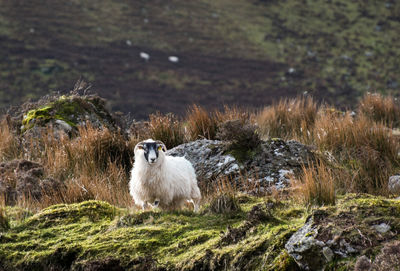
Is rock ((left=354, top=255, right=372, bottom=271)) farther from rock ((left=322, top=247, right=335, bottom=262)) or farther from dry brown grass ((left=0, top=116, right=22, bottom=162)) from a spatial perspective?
dry brown grass ((left=0, top=116, right=22, bottom=162))

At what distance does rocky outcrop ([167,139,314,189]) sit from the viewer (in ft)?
22.6

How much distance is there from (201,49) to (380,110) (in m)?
27.9

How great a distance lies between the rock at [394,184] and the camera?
624cm

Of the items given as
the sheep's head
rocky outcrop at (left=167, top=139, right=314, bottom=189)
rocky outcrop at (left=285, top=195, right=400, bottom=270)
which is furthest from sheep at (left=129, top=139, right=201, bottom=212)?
rocky outcrop at (left=285, top=195, right=400, bottom=270)

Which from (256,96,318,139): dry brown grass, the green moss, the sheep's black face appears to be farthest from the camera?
(256,96,318,139): dry brown grass

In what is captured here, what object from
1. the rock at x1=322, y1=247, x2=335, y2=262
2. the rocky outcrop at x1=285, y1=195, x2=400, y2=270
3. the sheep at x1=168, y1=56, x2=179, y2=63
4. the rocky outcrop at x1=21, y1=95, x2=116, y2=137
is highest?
the rocky outcrop at x1=285, y1=195, x2=400, y2=270

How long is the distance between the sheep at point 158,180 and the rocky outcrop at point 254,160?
125 cm

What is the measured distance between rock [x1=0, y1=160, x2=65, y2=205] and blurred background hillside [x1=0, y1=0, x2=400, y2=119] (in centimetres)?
2073

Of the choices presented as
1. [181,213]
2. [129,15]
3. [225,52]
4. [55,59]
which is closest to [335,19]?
[225,52]

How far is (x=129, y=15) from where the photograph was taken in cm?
3872

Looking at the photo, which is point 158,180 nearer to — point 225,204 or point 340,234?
point 225,204

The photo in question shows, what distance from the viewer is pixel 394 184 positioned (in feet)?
20.9

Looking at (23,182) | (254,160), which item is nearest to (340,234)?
(254,160)

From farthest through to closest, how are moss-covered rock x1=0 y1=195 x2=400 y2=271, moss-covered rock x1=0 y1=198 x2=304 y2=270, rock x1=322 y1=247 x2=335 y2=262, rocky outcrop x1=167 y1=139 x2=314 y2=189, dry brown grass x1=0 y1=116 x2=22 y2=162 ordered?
dry brown grass x1=0 y1=116 x2=22 y2=162 < rocky outcrop x1=167 y1=139 x2=314 y2=189 < moss-covered rock x1=0 y1=198 x2=304 y2=270 < moss-covered rock x1=0 y1=195 x2=400 y2=271 < rock x1=322 y1=247 x2=335 y2=262
